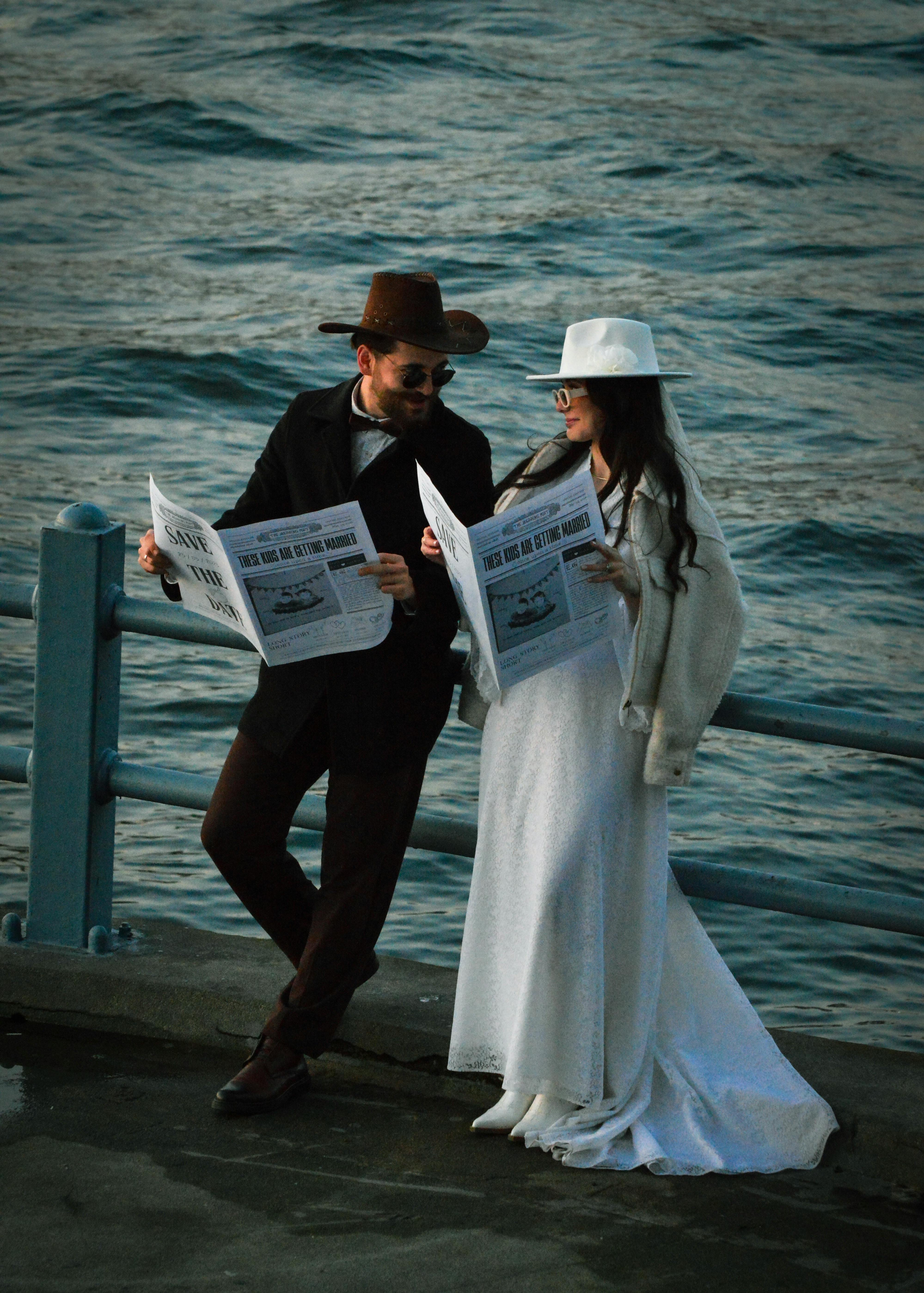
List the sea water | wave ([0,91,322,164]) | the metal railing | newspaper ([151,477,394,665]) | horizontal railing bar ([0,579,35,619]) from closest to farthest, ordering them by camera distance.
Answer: newspaper ([151,477,394,665]), the metal railing, horizontal railing bar ([0,579,35,619]), the sea water, wave ([0,91,322,164])

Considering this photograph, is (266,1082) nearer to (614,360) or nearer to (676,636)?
(676,636)

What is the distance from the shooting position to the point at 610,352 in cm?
377

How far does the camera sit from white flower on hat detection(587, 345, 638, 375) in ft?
12.3

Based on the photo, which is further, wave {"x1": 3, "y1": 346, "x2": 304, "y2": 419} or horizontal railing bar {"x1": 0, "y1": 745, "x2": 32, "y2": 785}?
wave {"x1": 3, "y1": 346, "x2": 304, "y2": 419}

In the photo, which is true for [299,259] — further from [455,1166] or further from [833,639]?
[455,1166]

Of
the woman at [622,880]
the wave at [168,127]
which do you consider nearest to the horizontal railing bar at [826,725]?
the woman at [622,880]

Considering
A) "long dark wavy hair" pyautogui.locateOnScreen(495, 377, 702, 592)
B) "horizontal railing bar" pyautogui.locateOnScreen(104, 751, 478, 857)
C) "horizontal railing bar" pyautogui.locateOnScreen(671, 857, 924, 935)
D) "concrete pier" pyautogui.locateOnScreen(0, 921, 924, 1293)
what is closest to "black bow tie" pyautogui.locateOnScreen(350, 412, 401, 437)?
"long dark wavy hair" pyautogui.locateOnScreen(495, 377, 702, 592)

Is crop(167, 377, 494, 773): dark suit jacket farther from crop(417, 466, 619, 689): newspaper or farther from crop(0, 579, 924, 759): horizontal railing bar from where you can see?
crop(417, 466, 619, 689): newspaper

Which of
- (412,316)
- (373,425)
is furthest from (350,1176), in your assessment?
(412,316)

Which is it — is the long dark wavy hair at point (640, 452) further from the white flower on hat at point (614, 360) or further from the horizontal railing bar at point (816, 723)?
the horizontal railing bar at point (816, 723)

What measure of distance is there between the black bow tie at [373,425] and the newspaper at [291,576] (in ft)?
0.90

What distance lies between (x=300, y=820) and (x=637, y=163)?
19.4 meters

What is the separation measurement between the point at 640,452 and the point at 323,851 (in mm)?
1132

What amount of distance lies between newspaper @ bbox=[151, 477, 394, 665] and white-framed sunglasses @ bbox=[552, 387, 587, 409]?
52 cm
